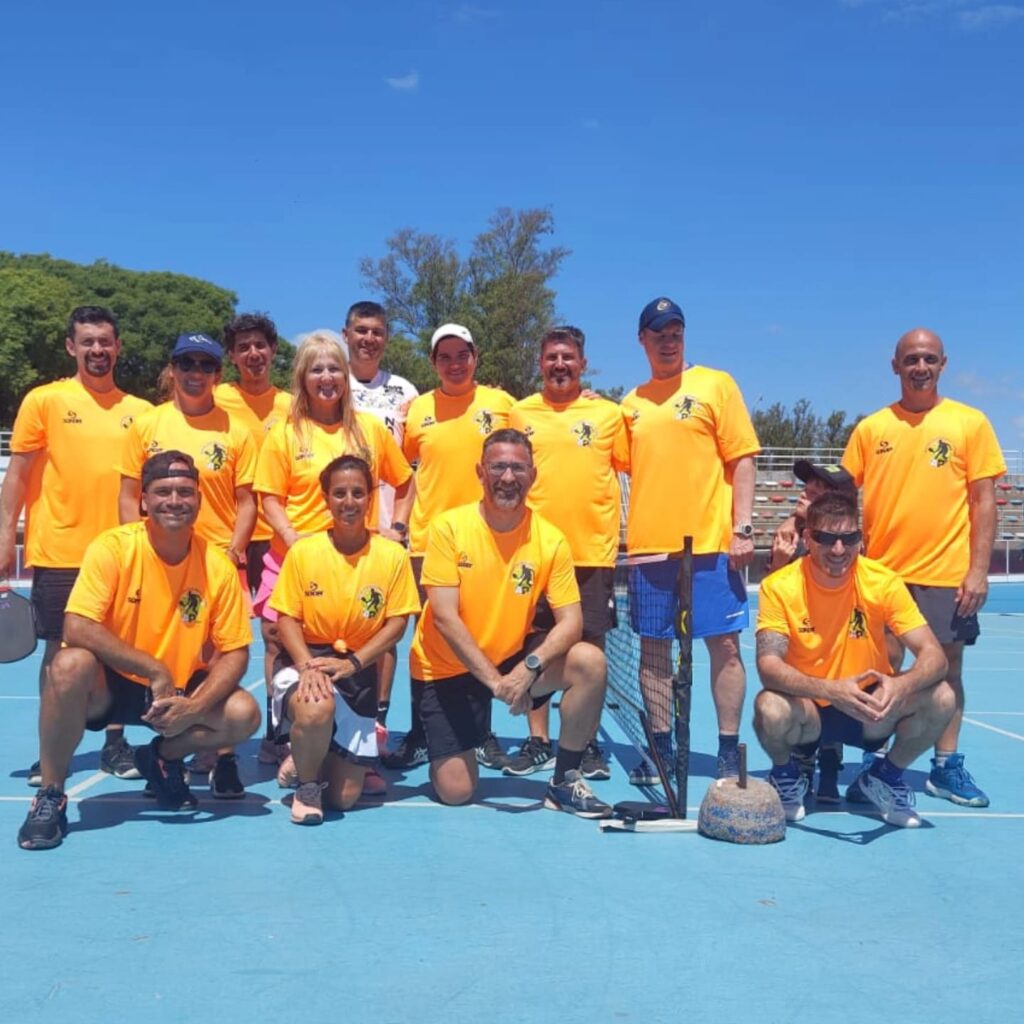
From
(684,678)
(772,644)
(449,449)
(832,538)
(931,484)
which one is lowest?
(684,678)

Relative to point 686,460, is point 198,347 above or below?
above

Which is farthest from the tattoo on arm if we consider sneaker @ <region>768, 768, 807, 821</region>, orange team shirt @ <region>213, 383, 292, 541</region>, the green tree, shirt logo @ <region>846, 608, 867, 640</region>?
the green tree

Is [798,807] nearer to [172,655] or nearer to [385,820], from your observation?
[385,820]

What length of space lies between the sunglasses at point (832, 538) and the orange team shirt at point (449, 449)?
1768 mm

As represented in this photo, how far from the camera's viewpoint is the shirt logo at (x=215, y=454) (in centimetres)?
525

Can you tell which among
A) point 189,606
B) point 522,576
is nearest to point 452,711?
point 522,576

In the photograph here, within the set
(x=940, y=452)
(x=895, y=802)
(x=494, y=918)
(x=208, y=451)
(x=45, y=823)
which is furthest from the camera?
(x=208, y=451)

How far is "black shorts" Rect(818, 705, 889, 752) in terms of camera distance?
4777mm

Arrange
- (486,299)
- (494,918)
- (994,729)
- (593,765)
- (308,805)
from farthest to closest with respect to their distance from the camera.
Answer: (486,299) → (994,729) → (593,765) → (308,805) → (494,918)

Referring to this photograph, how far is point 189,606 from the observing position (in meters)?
4.61

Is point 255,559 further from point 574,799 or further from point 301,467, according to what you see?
point 574,799

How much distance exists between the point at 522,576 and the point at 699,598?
936 millimetres

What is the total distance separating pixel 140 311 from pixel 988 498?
4657cm

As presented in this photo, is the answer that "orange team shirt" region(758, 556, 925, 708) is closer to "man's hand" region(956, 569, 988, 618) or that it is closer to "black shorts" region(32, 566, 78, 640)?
"man's hand" region(956, 569, 988, 618)
